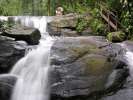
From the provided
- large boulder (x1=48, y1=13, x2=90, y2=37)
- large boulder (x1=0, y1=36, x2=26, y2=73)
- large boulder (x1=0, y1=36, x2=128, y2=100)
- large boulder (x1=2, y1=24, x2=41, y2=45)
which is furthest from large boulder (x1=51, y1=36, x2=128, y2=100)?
large boulder (x1=48, y1=13, x2=90, y2=37)

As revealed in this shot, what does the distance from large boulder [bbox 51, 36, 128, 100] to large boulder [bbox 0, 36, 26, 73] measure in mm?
1303

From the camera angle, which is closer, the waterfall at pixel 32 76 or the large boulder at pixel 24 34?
the waterfall at pixel 32 76

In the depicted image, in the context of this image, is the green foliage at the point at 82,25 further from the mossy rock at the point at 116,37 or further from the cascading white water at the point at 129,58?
the cascading white water at the point at 129,58

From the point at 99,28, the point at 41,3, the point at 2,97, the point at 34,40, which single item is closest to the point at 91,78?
the point at 2,97

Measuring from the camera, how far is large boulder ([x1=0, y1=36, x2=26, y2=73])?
9328mm

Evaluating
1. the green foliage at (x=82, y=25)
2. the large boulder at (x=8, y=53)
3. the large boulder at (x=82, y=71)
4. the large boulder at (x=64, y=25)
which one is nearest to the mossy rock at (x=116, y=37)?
the green foliage at (x=82, y=25)

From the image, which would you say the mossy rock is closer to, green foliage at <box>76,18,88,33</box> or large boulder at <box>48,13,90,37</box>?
green foliage at <box>76,18,88,33</box>

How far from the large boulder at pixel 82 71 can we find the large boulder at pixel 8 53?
1303 mm

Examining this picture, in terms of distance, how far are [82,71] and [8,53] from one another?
8.77 ft

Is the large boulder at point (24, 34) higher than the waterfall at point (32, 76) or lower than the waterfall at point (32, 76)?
higher

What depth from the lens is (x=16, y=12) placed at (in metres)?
27.3

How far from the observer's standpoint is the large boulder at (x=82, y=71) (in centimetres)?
773

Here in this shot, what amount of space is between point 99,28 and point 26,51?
4.60 m

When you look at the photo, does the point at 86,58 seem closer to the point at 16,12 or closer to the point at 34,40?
the point at 34,40
